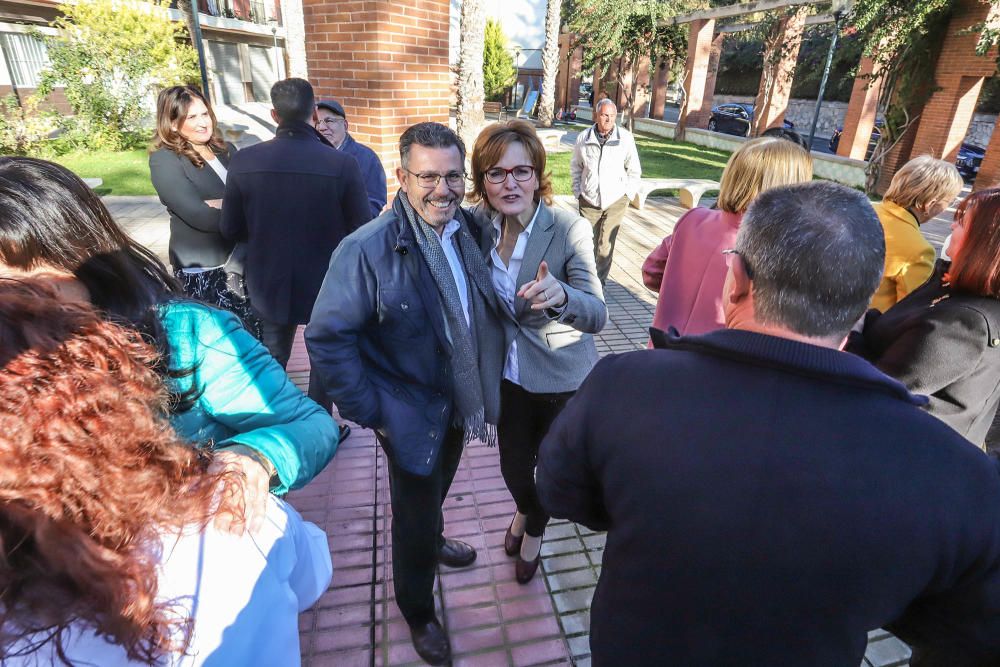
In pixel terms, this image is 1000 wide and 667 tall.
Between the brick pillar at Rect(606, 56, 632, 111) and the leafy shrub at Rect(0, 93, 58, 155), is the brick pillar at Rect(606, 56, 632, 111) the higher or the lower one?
the higher one

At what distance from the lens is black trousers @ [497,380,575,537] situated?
212 centimetres

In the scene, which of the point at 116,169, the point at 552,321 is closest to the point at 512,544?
the point at 552,321

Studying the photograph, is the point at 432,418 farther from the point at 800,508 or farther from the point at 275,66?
the point at 275,66

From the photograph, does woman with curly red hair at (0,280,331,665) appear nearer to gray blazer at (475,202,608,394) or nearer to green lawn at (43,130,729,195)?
gray blazer at (475,202,608,394)

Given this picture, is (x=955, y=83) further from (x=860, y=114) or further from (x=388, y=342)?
(x=388, y=342)

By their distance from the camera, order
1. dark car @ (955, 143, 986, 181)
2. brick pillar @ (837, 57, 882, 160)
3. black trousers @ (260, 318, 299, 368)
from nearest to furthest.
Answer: black trousers @ (260, 318, 299, 368)
brick pillar @ (837, 57, 882, 160)
dark car @ (955, 143, 986, 181)

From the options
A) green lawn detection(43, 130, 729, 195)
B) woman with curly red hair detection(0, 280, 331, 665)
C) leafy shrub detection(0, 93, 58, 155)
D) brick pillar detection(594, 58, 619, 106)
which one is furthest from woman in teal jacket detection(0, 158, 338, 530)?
brick pillar detection(594, 58, 619, 106)

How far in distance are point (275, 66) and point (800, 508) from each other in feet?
130

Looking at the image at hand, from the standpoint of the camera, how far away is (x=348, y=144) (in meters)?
3.72

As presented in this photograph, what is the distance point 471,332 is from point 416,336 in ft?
0.73

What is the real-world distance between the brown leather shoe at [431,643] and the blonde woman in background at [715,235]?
1478 millimetres

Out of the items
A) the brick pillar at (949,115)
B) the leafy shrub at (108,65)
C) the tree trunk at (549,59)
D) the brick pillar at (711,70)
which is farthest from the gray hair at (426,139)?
the brick pillar at (711,70)

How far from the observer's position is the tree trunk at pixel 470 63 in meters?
10.4

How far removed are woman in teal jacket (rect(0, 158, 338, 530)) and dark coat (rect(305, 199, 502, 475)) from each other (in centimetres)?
38
